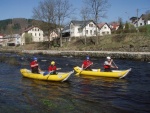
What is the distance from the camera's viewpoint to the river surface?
1138 cm

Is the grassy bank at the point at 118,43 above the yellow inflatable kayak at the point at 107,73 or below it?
above

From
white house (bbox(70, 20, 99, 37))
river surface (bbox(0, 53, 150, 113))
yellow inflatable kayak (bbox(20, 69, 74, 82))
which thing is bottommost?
river surface (bbox(0, 53, 150, 113))

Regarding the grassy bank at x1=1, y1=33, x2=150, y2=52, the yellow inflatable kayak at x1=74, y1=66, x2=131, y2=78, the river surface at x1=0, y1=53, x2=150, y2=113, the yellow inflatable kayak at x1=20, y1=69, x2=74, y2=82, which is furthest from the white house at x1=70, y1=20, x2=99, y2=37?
the river surface at x1=0, y1=53, x2=150, y2=113

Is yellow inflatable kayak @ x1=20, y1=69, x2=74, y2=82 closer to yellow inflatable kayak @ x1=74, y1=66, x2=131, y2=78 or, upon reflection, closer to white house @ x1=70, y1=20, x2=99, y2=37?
yellow inflatable kayak @ x1=74, y1=66, x2=131, y2=78

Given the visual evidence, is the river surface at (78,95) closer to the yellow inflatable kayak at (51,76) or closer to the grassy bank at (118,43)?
the yellow inflatable kayak at (51,76)

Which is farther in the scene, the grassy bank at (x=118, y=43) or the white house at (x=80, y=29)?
the white house at (x=80, y=29)

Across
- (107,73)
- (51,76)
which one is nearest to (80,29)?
(107,73)

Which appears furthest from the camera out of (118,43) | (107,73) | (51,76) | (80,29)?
(80,29)

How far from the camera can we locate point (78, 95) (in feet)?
46.1

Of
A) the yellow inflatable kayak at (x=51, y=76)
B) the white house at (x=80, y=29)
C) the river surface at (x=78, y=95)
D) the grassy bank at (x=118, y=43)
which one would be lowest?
the river surface at (x=78, y=95)

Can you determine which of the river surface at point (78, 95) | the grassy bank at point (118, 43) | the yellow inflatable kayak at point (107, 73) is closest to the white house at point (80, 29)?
the grassy bank at point (118, 43)

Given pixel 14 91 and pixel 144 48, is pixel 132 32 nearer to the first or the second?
pixel 144 48

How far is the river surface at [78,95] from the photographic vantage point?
1138cm

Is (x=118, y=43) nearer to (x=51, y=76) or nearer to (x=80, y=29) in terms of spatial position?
(x=80, y=29)
